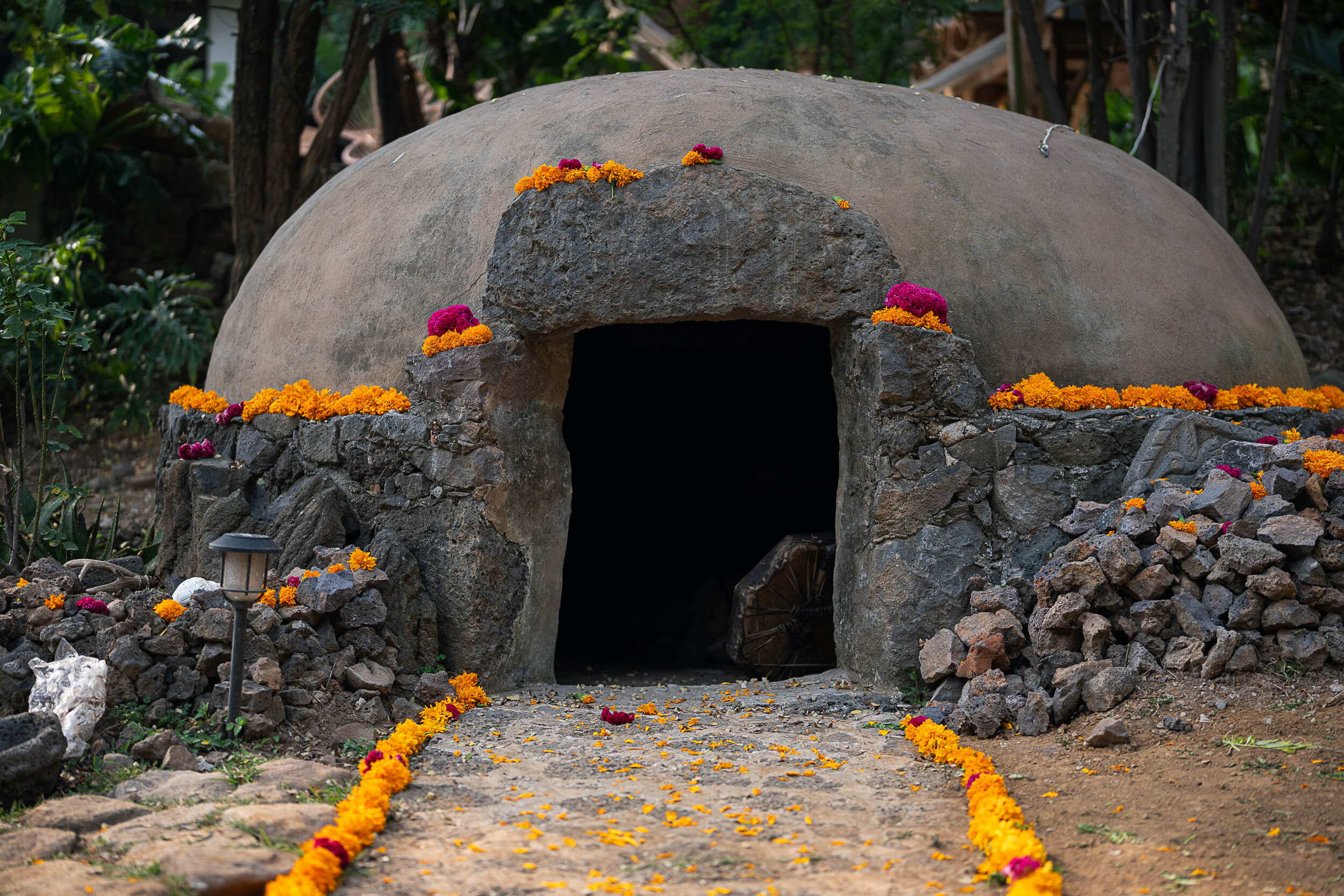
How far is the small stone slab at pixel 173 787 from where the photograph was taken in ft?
12.4

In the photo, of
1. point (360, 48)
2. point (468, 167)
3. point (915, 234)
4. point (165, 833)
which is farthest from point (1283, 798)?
point (360, 48)

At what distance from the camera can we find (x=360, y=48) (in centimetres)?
976

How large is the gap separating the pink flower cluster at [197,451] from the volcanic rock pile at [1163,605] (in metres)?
3.98

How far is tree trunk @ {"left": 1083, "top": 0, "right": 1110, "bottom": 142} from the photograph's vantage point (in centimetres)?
955

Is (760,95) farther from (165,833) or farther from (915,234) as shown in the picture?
(165,833)

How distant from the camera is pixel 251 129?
9.36 m

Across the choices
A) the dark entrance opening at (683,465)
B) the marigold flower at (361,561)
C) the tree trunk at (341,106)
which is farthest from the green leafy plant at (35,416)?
the dark entrance opening at (683,465)

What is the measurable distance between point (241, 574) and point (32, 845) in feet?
3.98

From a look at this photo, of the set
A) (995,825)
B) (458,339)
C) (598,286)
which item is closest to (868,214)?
(598,286)

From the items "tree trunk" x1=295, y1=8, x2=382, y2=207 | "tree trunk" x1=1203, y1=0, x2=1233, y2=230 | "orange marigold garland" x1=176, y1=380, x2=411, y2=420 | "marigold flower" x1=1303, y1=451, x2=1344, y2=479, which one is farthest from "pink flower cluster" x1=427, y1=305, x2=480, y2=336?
"tree trunk" x1=1203, y1=0, x2=1233, y2=230

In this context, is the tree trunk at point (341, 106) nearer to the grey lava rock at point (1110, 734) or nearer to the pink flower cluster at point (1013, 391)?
the pink flower cluster at point (1013, 391)

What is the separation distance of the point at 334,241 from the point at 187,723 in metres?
2.90

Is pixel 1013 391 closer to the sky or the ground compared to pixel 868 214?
closer to the ground

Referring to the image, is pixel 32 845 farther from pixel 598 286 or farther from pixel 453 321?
pixel 598 286
